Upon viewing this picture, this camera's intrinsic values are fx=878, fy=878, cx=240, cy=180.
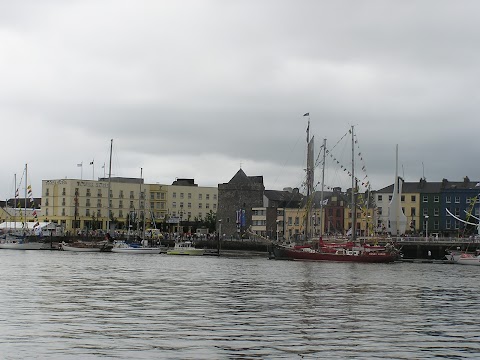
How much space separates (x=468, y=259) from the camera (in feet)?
388

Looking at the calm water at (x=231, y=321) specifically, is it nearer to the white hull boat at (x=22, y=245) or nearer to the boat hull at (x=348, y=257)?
the boat hull at (x=348, y=257)

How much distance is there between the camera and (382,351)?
2738 centimetres

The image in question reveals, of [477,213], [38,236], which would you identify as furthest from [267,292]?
[38,236]

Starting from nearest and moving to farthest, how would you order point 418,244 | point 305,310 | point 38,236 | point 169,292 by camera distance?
point 305,310 < point 169,292 < point 418,244 < point 38,236

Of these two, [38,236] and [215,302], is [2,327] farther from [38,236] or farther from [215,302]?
[38,236]

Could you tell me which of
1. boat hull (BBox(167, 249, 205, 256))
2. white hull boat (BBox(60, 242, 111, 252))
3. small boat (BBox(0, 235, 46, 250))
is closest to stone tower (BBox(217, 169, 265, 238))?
small boat (BBox(0, 235, 46, 250))

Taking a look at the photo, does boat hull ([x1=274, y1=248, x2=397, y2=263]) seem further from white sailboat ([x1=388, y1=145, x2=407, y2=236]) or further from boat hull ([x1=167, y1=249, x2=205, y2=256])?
white sailboat ([x1=388, y1=145, x2=407, y2=236])

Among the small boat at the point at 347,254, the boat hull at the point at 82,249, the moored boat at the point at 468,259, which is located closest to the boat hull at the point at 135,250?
the boat hull at the point at 82,249

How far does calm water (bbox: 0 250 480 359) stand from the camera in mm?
27219

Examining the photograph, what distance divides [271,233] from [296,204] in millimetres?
8186

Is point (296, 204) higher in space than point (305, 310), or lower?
higher

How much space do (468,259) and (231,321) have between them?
89.3m

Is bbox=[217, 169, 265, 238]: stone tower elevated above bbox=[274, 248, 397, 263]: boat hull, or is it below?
above

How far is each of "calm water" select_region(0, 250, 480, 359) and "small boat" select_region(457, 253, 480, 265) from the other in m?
60.9
